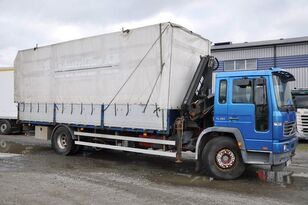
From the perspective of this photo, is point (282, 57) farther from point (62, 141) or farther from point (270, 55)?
point (62, 141)

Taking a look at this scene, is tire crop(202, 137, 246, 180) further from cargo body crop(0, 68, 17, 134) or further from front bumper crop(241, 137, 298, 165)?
cargo body crop(0, 68, 17, 134)

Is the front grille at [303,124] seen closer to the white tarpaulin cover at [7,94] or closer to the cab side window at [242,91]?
the cab side window at [242,91]

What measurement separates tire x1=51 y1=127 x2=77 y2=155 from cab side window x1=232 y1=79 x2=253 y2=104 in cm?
601

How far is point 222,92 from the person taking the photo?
30.3ft

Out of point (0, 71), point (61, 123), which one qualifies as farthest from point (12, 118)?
point (61, 123)

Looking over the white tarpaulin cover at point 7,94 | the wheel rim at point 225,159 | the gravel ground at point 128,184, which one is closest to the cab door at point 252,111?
the wheel rim at point 225,159

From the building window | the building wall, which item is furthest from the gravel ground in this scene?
the building window

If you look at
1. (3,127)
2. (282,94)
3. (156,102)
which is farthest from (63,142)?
(3,127)

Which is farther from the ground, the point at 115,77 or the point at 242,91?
the point at 115,77

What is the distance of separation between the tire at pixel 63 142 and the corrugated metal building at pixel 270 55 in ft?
50.2

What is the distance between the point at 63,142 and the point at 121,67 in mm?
3742

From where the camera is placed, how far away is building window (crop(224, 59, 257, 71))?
25344 mm

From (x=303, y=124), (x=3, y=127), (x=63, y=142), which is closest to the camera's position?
(x=63, y=142)

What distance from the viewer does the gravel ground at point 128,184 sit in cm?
726
